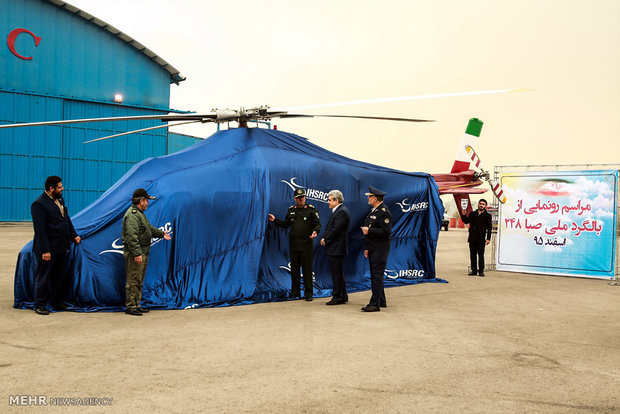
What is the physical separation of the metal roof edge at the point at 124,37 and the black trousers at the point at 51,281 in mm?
25467

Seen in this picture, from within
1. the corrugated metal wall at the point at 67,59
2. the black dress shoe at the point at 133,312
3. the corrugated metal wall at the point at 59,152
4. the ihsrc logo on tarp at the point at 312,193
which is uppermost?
the corrugated metal wall at the point at 67,59

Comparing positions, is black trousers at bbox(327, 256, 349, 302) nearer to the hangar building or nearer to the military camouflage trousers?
the military camouflage trousers

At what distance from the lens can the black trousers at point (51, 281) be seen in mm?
7145

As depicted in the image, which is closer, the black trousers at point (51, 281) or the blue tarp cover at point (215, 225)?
the black trousers at point (51, 281)

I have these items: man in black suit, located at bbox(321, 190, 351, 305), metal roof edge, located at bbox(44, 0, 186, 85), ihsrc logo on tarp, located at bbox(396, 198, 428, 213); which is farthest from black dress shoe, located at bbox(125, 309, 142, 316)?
metal roof edge, located at bbox(44, 0, 186, 85)

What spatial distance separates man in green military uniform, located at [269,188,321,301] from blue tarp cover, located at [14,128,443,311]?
0.28 m

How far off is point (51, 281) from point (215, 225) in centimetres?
246

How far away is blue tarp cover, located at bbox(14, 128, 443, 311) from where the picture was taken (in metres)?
7.70

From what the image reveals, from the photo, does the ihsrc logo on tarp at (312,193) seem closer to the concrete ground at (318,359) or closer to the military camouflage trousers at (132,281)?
the concrete ground at (318,359)

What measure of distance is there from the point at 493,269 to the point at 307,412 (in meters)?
12.2

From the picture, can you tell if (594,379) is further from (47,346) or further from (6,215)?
(6,215)

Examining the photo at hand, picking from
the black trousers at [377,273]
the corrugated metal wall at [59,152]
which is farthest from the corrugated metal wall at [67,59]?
the black trousers at [377,273]

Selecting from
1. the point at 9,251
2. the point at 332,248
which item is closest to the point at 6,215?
the point at 9,251

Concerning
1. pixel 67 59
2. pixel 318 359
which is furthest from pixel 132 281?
pixel 67 59
